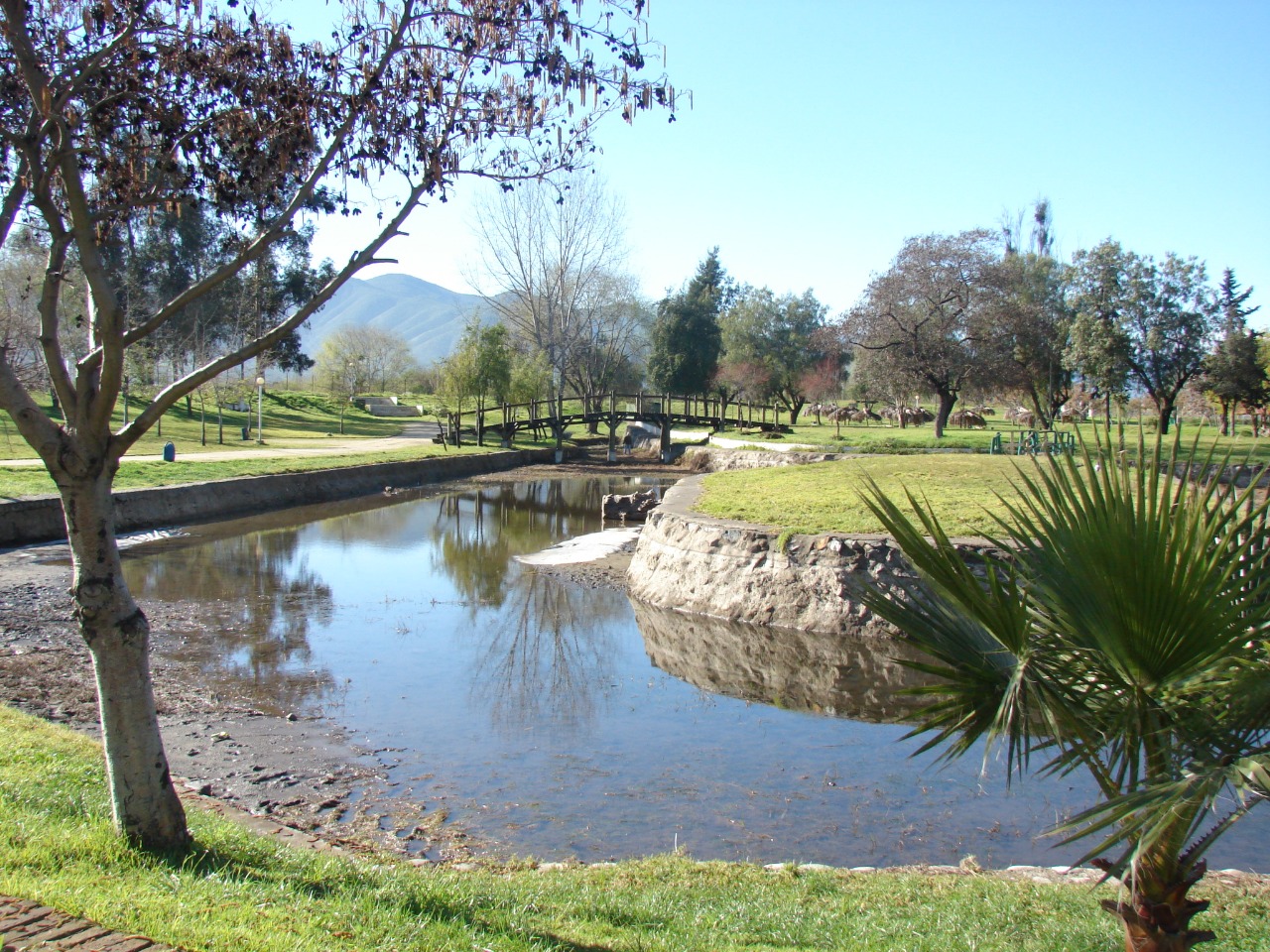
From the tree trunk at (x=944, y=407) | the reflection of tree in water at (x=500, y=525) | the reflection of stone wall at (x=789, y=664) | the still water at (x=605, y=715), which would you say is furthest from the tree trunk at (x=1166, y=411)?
the still water at (x=605, y=715)

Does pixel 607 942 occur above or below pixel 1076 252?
below

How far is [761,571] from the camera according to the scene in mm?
14227

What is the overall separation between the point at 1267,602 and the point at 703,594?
38.2ft

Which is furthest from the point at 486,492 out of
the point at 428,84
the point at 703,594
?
the point at 428,84

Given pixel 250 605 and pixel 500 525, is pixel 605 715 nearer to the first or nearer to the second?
pixel 250 605

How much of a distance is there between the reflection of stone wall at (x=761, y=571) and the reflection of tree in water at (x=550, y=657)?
1.05 m

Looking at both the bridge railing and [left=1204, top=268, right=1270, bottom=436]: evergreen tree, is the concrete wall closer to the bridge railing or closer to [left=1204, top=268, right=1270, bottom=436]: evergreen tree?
the bridge railing

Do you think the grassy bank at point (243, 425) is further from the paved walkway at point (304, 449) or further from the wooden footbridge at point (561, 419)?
the wooden footbridge at point (561, 419)

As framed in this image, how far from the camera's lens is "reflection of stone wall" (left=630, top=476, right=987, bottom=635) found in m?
13.3

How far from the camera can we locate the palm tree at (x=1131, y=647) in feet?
10.7

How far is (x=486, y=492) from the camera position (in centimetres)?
3316

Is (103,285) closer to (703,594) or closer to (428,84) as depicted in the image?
(428,84)

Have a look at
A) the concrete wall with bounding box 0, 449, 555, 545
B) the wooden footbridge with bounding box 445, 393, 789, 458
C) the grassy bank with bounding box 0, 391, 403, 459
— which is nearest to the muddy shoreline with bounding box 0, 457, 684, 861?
the concrete wall with bounding box 0, 449, 555, 545

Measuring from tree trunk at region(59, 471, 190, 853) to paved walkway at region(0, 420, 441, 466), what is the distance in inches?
896
